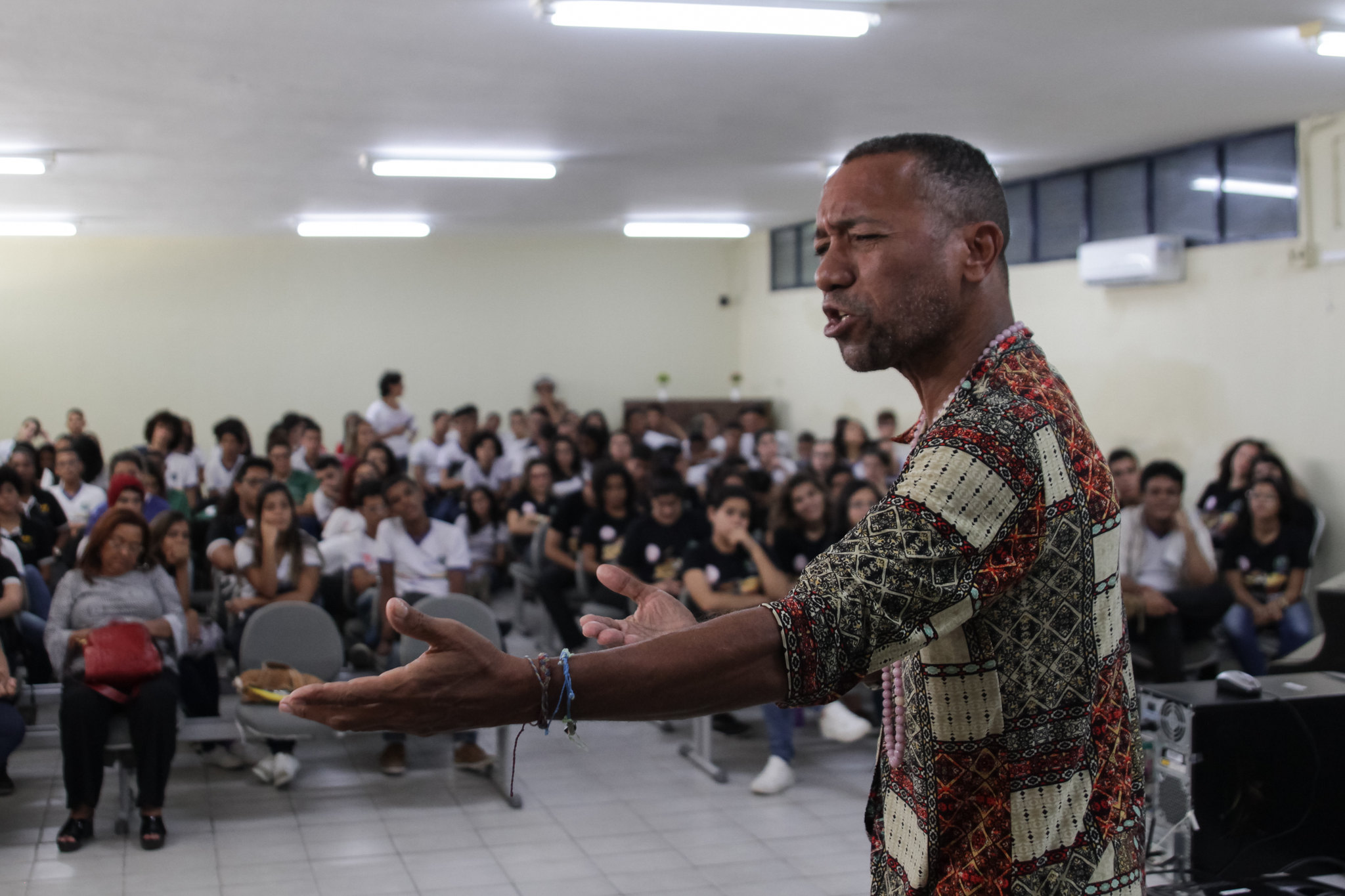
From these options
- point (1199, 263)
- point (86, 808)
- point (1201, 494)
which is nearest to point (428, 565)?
point (86, 808)

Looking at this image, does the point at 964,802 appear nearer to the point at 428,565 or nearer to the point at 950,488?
the point at 950,488

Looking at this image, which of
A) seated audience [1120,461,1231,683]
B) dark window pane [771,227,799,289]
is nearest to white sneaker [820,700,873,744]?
seated audience [1120,461,1231,683]

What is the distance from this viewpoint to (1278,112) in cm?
679

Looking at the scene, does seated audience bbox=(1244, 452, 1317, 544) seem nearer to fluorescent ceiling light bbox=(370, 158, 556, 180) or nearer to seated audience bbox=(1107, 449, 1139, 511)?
seated audience bbox=(1107, 449, 1139, 511)

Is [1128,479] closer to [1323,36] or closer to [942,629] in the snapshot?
[1323,36]

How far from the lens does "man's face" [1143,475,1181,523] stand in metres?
5.73

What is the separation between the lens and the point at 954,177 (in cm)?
106

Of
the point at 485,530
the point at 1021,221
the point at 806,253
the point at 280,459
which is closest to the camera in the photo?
the point at 485,530

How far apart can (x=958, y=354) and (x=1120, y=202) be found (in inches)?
317

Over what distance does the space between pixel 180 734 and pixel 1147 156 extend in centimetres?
703

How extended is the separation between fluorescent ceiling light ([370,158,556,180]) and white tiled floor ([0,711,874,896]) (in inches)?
162

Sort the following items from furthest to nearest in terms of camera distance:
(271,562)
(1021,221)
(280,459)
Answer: (1021,221) → (280,459) → (271,562)

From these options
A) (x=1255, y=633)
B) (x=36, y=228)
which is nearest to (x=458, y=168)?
(x=36, y=228)

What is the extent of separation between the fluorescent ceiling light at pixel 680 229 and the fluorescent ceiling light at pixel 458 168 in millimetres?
3344
